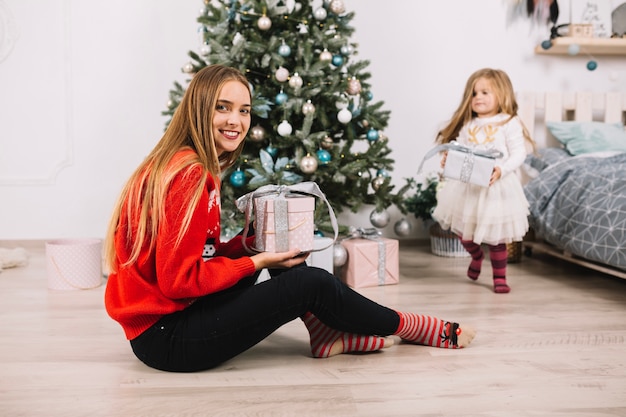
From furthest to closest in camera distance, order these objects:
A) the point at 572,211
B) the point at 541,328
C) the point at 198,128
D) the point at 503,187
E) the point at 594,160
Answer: the point at 594,160
the point at 572,211
the point at 503,187
the point at 541,328
the point at 198,128

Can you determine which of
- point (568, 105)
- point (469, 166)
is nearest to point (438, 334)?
point (469, 166)

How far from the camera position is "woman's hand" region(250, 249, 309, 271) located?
1.53m

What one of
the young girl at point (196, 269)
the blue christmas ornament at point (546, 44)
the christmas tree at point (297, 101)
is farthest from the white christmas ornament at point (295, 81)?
the blue christmas ornament at point (546, 44)

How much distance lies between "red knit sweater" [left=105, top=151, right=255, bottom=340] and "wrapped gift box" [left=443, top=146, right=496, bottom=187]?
A: 3.93ft

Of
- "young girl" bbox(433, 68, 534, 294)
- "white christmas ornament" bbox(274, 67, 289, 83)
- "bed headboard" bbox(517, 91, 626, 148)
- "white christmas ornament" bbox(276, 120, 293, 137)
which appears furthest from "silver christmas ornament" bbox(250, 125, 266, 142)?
"bed headboard" bbox(517, 91, 626, 148)

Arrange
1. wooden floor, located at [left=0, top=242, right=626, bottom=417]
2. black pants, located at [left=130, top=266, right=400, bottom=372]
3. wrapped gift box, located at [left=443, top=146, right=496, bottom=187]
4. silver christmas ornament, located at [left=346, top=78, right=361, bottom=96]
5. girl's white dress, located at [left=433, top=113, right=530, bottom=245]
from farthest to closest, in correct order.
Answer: silver christmas ornament, located at [left=346, top=78, right=361, bottom=96] → girl's white dress, located at [left=433, top=113, right=530, bottom=245] → wrapped gift box, located at [left=443, top=146, right=496, bottom=187] → black pants, located at [left=130, top=266, right=400, bottom=372] → wooden floor, located at [left=0, top=242, right=626, bottom=417]

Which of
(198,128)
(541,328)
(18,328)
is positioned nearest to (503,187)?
(541,328)

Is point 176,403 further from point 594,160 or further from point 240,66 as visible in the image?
point 594,160

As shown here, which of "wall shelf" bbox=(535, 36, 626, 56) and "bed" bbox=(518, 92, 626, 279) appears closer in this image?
"bed" bbox=(518, 92, 626, 279)

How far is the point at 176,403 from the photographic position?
4.53 ft

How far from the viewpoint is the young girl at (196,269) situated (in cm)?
140

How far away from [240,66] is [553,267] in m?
1.85

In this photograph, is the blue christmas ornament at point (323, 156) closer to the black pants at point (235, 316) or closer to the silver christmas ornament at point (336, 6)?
the silver christmas ornament at point (336, 6)

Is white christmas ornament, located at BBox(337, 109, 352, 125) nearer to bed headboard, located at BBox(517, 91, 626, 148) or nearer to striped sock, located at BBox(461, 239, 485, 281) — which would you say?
striped sock, located at BBox(461, 239, 485, 281)
